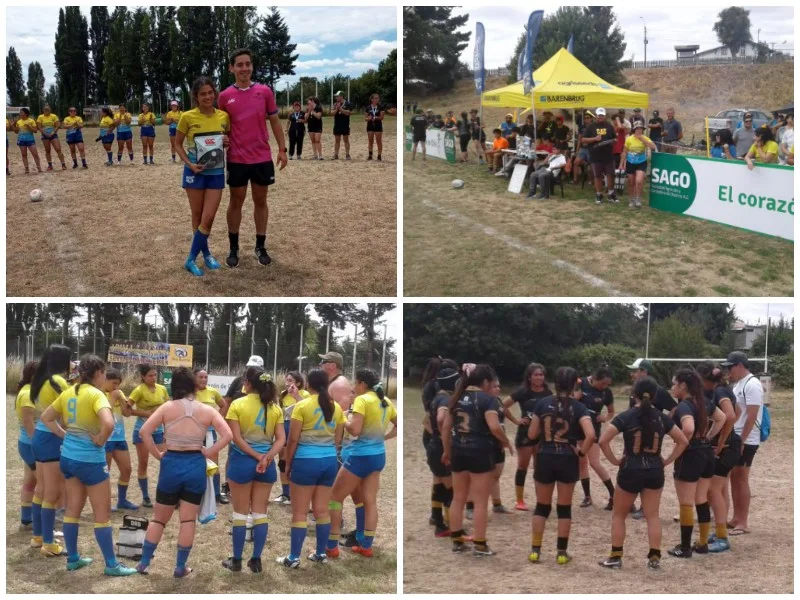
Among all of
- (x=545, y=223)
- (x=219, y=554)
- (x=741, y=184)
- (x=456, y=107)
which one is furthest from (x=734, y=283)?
(x=456, y=107)

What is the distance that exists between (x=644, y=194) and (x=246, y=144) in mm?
8234

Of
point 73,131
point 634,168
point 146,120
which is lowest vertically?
point 634,168

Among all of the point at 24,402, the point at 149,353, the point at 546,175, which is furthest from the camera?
the point at 149,353

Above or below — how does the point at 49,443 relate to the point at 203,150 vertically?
below

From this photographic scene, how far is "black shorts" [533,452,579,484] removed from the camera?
19.3 ft

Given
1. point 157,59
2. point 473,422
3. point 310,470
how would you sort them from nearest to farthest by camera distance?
point 310,470, point 473,422, point 157,59

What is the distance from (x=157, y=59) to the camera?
93.2 ft

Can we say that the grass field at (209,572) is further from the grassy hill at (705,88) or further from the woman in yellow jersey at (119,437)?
the grassy hill at (705,88)

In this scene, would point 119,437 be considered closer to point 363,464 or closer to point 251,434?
point 251,434

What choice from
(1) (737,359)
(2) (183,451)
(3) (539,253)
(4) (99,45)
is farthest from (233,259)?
(4) (99,45)

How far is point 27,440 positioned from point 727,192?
896 cm

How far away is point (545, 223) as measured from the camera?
1170 cm

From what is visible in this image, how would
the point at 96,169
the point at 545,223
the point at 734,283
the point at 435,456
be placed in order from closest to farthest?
the point at 435,456, the point at 734,283, the point at 545,223, the point at 96,169

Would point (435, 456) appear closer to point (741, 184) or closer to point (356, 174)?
point (741, 184)
